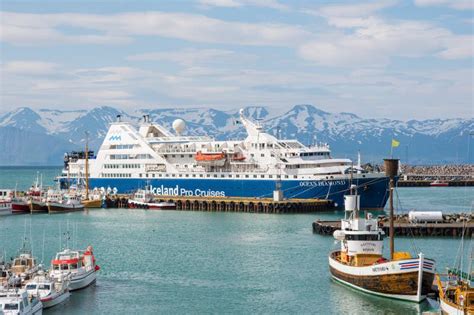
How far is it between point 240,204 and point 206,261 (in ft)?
95.7

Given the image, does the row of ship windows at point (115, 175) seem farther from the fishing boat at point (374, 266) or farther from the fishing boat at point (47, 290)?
the fishing boat at point (47, 290)

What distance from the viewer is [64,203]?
77.9m

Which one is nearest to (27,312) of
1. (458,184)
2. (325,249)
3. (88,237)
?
(325,249)

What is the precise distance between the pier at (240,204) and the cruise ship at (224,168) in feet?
4.21

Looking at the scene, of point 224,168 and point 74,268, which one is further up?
point 224,168

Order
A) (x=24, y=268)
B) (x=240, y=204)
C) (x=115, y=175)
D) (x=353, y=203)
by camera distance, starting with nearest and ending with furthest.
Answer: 1. (x=24, y=268)
2. (x=353, y=203)
3. (x=240, y=204)
4. (x=115, y=175)

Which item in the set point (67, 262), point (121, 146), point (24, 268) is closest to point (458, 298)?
point (67, 262)

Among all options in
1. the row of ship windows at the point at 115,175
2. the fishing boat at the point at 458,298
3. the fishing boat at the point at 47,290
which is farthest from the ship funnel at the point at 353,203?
the row of ship windows at the point at 115,175

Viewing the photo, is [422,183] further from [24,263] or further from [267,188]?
[24,263]

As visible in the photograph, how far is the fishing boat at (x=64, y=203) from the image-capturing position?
77.1m

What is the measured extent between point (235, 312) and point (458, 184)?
362 feet

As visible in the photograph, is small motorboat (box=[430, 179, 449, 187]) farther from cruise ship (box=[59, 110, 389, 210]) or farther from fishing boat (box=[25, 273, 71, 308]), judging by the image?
fishing boat (box=[25, 273, 71, 308])

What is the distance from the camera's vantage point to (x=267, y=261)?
45.4 meters

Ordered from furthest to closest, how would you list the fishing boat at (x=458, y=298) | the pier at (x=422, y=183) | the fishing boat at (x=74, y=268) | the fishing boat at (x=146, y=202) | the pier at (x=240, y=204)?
the pier at (x=422, y=183) < the fishing boat at (x=146, y=202) < the pier at (x=240, y=204) < the fishing boat at (x=74, y=268) < the fishing boat at (x=458, y=298)
